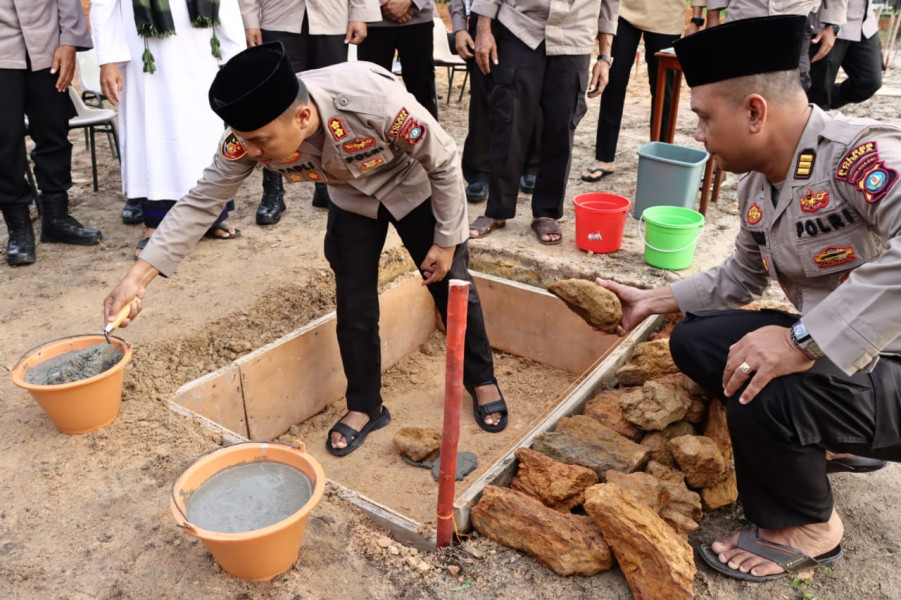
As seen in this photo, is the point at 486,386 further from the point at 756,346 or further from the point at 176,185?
the point at 176,185

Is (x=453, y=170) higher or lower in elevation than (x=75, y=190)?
higher

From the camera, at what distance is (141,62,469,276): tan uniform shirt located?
2.41 meters

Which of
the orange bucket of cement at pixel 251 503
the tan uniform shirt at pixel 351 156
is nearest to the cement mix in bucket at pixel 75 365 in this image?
the tan uniform shirt at pixel 351 156

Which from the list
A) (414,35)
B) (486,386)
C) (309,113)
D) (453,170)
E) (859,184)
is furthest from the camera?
(414,35)

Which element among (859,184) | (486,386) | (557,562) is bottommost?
(486,386)

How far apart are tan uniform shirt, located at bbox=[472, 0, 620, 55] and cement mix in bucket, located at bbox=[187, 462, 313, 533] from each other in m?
2.89

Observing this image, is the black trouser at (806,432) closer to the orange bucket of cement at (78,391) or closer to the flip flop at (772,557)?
the flip flop at (772,557)

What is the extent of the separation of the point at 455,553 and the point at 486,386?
1277mm

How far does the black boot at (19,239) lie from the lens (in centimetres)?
399

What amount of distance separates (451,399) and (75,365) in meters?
1.47

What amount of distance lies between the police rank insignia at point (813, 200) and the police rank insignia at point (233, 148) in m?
1.73

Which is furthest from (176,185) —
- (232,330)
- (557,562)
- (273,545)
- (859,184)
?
(859,184)

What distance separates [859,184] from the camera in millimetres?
1851

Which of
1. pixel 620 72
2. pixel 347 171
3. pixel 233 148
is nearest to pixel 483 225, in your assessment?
pixel 620 72
